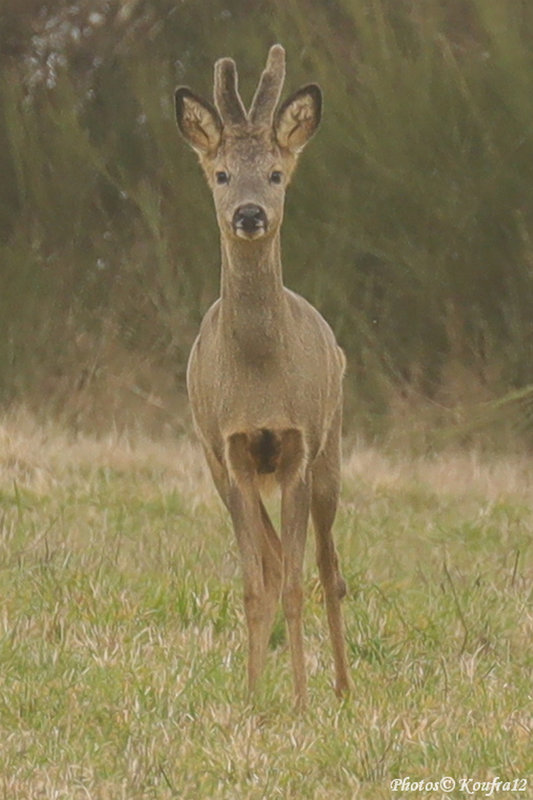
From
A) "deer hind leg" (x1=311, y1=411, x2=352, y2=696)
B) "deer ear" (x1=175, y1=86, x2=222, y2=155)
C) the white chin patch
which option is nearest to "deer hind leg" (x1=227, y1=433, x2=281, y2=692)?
"deer hind leg" (x1=311, y1=411, x2=352, y2=696)

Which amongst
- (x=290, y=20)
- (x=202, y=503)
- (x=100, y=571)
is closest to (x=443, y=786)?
(x=100, y=571)

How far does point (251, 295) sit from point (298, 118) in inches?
26.4

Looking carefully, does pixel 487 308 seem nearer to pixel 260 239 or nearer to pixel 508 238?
pixel 508 238

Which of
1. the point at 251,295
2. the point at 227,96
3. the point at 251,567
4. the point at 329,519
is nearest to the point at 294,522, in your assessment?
the point at 251,567

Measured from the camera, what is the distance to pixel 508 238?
586 inches

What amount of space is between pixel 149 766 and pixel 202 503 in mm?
5059

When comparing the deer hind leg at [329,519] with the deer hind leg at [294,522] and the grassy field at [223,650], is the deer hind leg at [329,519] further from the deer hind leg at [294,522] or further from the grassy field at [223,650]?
the deer hind leg at [294,522]

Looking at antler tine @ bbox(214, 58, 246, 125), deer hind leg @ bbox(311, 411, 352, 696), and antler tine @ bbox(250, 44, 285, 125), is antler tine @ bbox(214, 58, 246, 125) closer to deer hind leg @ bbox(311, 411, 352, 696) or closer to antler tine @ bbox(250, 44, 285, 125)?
antler tine @ bbox(250, 44, 285, 125)

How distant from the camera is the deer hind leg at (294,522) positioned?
6.52 m

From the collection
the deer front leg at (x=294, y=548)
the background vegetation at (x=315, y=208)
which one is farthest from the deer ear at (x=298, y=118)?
the background vegetation at (x=315, y=208)

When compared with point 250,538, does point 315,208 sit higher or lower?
higher

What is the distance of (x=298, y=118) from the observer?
6781 mm

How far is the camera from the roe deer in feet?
A: 21.3

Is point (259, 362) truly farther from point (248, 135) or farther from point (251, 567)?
point (248, 135)
